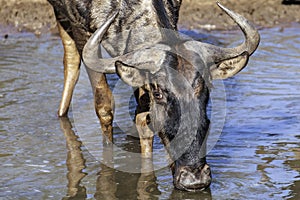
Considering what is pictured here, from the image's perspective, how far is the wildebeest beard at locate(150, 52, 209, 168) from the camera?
513 cm

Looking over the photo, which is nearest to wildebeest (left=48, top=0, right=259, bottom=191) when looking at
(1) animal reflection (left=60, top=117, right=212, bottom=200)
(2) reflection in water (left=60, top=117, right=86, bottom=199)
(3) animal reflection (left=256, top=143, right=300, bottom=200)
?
(1) animal reflection (left=60, top=117, right=212, bottom=200)

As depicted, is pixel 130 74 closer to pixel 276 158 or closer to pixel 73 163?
pixel 73 163

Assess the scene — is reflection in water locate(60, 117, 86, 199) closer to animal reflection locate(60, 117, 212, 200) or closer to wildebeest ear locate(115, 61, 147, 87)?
animal reflection locate(60, 117, 212, 200)

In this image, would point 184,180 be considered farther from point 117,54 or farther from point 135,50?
point 117,54

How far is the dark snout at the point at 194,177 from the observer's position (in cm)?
510

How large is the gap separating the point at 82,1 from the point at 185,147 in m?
2.19

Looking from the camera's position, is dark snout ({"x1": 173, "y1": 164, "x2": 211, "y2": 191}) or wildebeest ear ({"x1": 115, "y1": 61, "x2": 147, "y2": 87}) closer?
dark snout ({"x1": 173, "y1": 164, "x2": 211, "y2": 191})

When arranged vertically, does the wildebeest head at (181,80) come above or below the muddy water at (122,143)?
above

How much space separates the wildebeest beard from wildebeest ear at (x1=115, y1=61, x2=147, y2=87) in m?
0.15

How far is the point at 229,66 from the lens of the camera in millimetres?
5590

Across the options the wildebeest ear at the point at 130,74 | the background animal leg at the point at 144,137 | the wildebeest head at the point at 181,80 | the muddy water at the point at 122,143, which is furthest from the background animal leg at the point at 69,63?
the wildebeest ear at the point at 130,74

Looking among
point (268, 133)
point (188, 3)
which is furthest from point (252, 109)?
point (188, 3)

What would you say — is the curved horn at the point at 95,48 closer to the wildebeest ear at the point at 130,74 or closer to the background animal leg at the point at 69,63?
the wildebeest ear at the point at 130,74

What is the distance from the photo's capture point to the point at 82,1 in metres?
6.72
